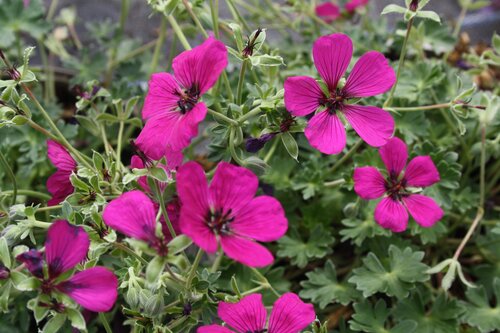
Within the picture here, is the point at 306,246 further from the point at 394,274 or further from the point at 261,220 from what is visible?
the point at 261,220

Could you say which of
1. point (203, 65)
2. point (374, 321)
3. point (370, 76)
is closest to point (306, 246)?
point (374, 321)

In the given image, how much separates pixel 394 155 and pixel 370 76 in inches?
6.3

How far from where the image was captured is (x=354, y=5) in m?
1.64

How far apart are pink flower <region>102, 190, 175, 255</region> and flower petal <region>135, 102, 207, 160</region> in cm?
9

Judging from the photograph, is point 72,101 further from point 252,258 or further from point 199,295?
point 252,258

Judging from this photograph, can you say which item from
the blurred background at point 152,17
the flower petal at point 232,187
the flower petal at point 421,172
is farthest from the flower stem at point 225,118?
the blurred background at point 152,17

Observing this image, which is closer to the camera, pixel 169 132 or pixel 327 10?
pixel 169 132

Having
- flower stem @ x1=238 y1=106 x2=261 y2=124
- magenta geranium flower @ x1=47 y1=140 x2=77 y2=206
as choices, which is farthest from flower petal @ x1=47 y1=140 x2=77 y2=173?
flower stem @ x1=238 y1=106 x2=261 y2=124

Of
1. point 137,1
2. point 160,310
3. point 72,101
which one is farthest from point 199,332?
point 137,1

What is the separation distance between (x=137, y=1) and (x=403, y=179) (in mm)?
1583

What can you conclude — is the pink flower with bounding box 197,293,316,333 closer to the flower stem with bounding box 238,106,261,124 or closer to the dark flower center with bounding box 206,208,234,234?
the dark flower center with bounding box 206,208,234,234

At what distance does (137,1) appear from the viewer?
7.38 feet

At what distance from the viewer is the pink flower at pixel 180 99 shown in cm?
78

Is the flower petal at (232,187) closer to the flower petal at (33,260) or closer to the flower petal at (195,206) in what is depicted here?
the flower petal at (195,206)
